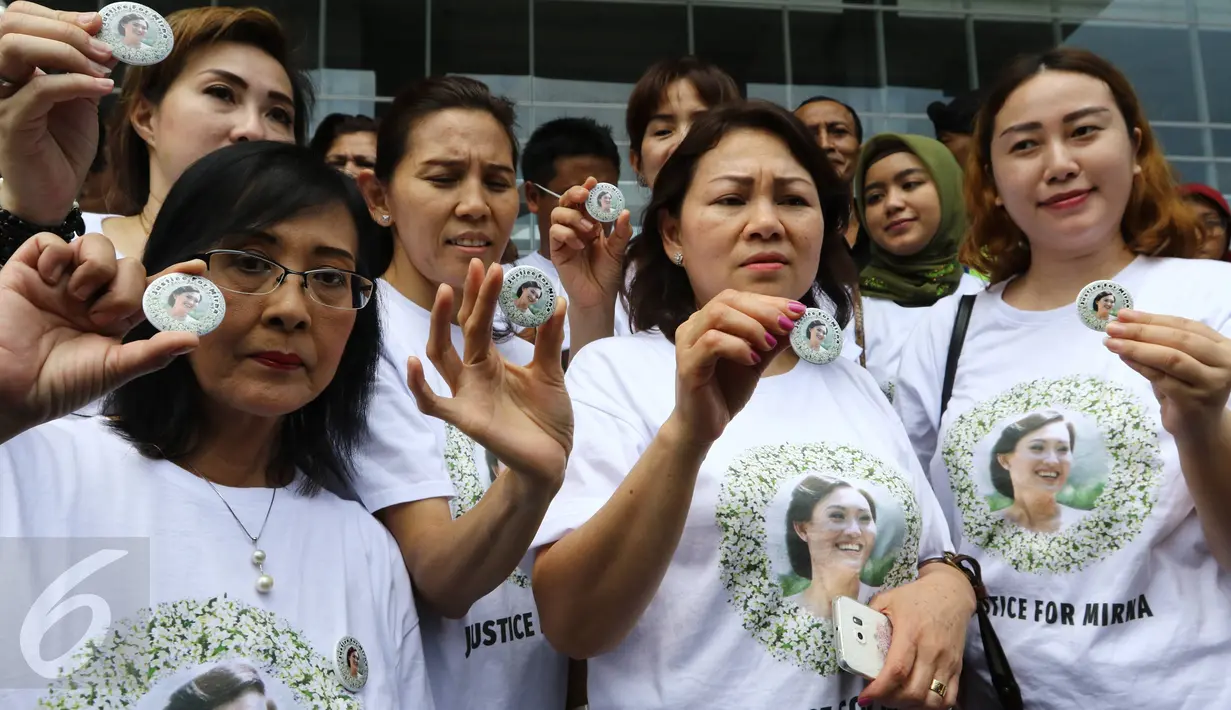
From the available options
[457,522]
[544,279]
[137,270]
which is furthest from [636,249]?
[137,270]

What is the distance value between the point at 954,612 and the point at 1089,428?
0.70m

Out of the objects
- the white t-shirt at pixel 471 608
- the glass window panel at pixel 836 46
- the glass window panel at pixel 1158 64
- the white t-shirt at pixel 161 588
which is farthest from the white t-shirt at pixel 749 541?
the glass window panel at pixel 1158 64

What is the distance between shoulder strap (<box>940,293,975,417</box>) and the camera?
3.54m

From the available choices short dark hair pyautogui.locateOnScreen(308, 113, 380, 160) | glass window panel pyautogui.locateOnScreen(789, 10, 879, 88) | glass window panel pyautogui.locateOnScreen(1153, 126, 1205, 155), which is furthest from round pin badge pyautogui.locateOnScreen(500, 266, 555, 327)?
glass window panel pyautogui.locateOnScreen(1153, 126, 1205, 155)

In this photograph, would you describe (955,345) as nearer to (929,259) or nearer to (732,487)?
(732,487)

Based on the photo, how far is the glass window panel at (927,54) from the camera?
55.4 feet

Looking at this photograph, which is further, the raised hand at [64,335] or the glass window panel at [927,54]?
the glass window panel at [927,54]

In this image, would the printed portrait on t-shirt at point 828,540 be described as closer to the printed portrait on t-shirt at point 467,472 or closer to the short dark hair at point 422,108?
the printed portrait on t-shirt at point 467,472

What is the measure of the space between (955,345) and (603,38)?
13020 mm

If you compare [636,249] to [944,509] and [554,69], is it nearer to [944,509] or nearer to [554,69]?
[944,509]

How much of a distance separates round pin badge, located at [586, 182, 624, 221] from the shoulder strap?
1.13 metres

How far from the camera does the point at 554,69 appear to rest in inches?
609

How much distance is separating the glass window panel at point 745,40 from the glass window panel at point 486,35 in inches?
98.3

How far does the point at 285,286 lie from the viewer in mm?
2494
